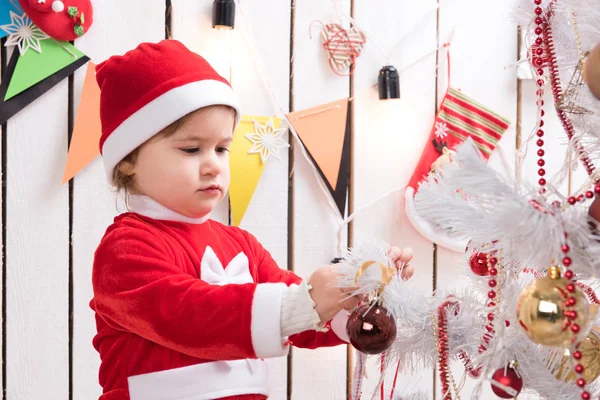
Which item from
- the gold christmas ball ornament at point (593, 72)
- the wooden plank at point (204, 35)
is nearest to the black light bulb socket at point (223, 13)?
the wooden plank at point (204, 35)

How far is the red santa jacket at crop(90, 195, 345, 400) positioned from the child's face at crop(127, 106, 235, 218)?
1.4 inches

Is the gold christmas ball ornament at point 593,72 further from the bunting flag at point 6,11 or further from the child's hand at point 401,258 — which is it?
the bunting flag at point 6,11

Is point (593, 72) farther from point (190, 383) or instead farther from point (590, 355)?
point (190, 383)

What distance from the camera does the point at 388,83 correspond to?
5.14ft

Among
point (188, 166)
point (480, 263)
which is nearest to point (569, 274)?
point (480, 263)

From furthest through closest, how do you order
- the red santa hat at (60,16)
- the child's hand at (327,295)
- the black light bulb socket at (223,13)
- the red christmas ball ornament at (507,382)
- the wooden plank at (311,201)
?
the wooden plank at (311,201) → the black light bulb socket at (223,13) → the red santa hat at (60,16) → the child's hand at (327,295) → the red christmas ball ornament at (507,382)

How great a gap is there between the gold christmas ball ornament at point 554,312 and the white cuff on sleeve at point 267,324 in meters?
0.34

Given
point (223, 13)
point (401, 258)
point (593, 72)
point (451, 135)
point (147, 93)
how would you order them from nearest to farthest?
point (593, 72), point (401, 258), point (147, 93), point (223, 13), point (451, 135)

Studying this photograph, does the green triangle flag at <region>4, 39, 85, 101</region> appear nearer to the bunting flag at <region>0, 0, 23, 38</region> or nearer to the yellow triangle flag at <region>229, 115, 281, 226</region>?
the bunting flag at <region>0, 0, 23, 38</region>

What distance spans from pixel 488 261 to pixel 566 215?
0.23 meters

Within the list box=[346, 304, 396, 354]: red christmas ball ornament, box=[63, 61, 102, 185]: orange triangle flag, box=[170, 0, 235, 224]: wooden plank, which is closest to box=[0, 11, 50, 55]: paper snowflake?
box=[63, 61, 102, 185]: orange triangle flag

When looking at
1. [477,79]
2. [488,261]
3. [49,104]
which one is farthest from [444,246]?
[49,104]

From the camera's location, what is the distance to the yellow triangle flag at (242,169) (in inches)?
57.1

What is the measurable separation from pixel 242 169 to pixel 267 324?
25.4 inches
